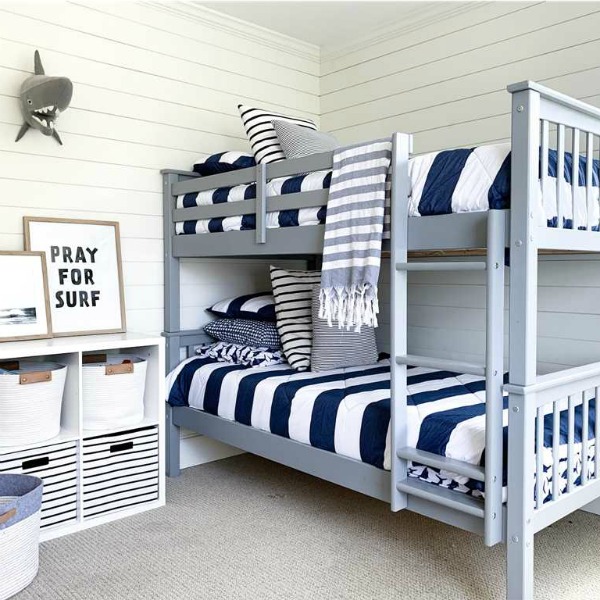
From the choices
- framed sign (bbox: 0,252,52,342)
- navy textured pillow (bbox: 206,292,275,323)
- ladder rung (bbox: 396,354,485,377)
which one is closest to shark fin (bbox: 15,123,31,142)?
framed sign (bbox: 0,252,52,342)

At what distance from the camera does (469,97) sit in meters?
3.03

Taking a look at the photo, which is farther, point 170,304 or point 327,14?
point 327,14

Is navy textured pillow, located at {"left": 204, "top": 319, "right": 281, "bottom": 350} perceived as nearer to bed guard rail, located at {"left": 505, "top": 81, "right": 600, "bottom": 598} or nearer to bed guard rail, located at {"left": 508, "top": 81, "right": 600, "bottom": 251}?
bed guard rail, located at {"left": 505, "top": 81, "right": 600, "bottom": 598}

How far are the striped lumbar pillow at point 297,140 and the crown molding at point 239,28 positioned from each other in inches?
34.4

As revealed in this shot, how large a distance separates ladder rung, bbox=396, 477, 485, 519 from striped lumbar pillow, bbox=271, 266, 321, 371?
94cm

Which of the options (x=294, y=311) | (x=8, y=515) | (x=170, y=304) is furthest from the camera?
(x=170, y=304)

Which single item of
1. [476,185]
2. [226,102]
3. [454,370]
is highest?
[226,102]

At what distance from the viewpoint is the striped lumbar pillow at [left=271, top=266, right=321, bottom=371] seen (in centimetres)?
286

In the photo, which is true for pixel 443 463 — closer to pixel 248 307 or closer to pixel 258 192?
pixel 258 192

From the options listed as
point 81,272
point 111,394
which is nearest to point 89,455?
point 111,394

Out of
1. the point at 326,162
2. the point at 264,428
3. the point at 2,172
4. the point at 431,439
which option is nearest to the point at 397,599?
the point at 431,439

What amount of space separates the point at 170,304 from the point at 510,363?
1870 millimetres

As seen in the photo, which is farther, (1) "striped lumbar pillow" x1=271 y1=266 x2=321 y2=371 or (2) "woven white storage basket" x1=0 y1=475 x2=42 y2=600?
(1) "striped lumbar pillow" x1=271 y1=266 x2=321 y2=371

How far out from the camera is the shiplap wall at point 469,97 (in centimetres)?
266
